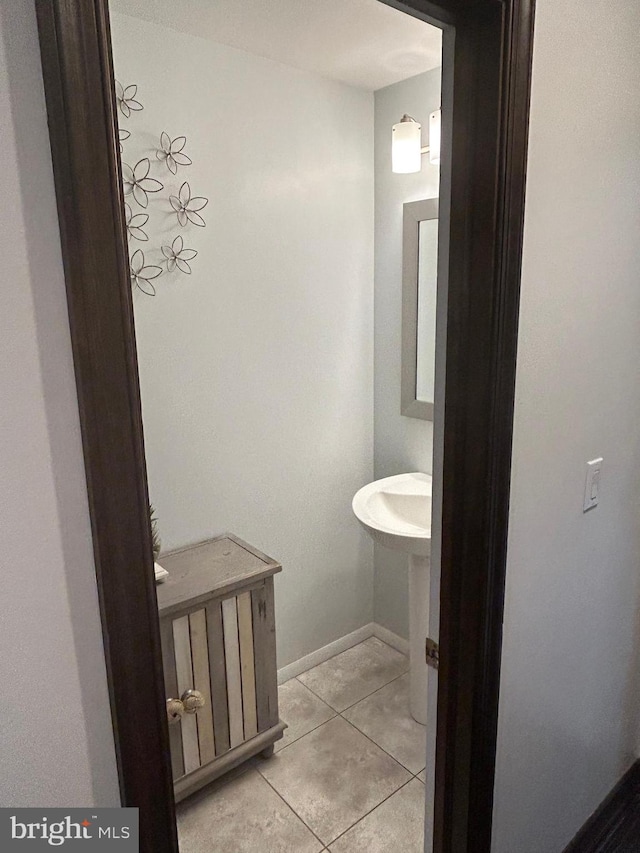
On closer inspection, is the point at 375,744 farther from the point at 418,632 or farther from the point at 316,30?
the point at 316,30

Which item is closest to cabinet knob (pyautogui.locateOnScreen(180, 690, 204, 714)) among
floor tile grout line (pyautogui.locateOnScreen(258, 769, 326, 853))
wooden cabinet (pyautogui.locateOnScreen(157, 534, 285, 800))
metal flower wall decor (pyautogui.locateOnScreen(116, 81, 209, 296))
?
wooden cabinet (pyautogui.locateOnScreen(157, 534, 285, 800))

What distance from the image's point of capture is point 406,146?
2148mm

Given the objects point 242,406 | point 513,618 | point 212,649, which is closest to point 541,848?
point 513,618

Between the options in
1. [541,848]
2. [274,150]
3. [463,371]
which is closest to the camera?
[463,371]

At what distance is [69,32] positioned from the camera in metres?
0.55

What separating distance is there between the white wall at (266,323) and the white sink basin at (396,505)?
0.91 feet

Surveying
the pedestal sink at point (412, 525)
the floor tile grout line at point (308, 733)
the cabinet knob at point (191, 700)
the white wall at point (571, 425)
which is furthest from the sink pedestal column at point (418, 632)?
the cabinet knob at point (191, 700)

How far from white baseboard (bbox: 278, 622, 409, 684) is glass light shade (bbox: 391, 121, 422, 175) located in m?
2.06

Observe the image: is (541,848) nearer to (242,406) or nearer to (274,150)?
(242,406)

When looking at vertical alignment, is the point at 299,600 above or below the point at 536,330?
below

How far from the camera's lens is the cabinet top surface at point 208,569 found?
184cm

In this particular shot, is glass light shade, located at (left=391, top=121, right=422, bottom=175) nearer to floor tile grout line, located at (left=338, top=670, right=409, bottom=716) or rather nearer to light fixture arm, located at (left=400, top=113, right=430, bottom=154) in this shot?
light fixture arm, located at (left=400, top=113, right=430, bottom=154)

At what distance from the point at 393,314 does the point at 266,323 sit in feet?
1.93

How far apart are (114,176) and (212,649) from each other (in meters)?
1.66
